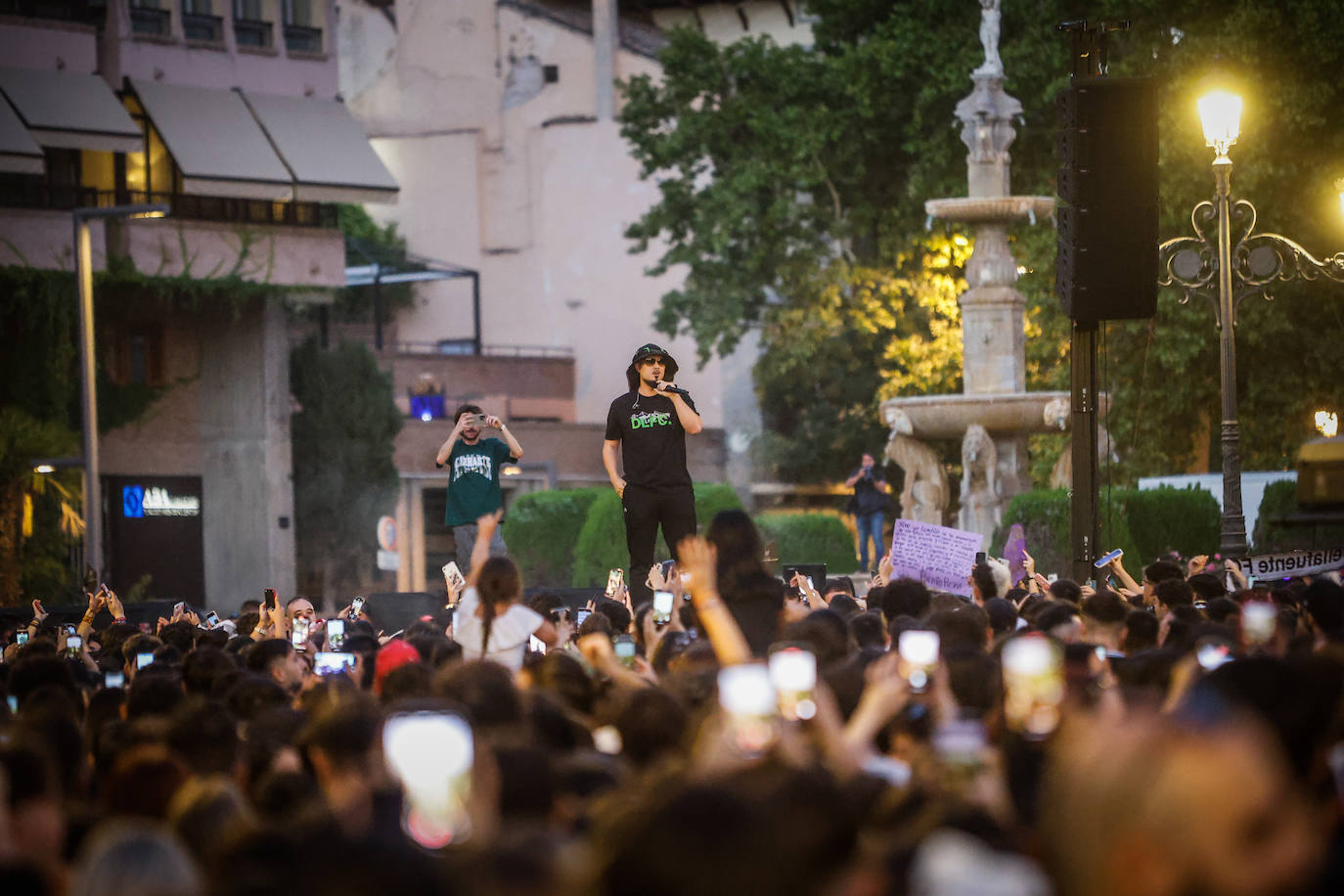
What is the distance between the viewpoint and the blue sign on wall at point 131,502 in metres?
39.9

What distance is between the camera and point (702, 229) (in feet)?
127

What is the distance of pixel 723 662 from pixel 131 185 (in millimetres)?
33047

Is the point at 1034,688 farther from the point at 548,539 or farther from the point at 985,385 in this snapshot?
the point at 548,539

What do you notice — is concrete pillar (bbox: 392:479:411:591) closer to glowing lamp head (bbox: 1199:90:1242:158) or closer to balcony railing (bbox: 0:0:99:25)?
balcony railing (bbox: 0:0:99:25)

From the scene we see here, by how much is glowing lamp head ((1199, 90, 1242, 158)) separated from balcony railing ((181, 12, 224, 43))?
81.4ft

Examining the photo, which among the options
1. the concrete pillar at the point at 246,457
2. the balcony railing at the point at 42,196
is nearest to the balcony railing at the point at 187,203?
the balcony railing at the point at 42,196

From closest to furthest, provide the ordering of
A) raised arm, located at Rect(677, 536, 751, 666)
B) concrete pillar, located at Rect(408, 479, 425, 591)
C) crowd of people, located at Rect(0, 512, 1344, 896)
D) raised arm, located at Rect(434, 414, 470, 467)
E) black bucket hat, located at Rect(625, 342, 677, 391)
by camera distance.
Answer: crowd of people, located at Rect(0, 512, 1344, 896) → raised arm, located at Rect(677, 536, 751, 666) → black bucket hat, located at Rect(625, 342, 677, 391) → raised arm, located at Rect(434, 414, 470, 467) → concrete pillar, located at Rect(408, 479, 425, 591)

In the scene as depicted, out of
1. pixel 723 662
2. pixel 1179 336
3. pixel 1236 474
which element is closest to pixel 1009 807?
pixel 723 662

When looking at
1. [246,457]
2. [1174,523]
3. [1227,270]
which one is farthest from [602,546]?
[246,457]

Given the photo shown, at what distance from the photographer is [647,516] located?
42.3ft

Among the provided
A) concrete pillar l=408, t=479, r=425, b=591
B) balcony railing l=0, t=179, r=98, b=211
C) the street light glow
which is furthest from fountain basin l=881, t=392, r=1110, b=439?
concrete pillar l=408, t=479, r=425, b=591

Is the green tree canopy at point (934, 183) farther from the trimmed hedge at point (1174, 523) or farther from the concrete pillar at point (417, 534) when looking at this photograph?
the concrete pillar at point (417, 534)

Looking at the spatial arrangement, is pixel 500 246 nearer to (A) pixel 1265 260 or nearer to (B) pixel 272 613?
(A) pixel 1265 260

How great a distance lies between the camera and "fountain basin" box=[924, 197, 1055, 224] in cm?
2472
